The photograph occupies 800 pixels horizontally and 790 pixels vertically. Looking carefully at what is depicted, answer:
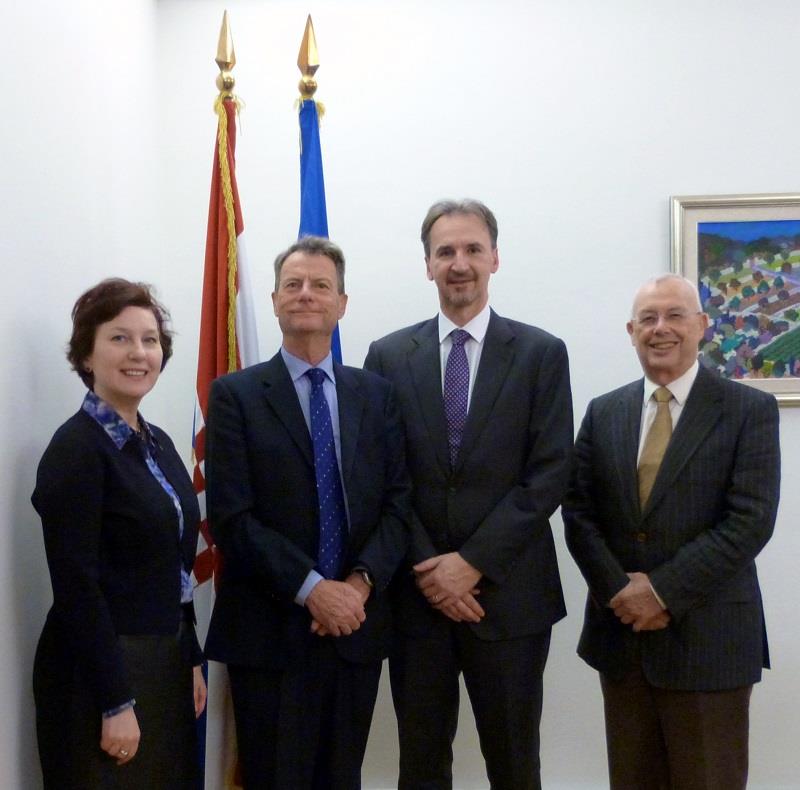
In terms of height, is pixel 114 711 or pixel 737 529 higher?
pixel 737 529

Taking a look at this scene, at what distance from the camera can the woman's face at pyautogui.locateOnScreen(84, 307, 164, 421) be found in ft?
6.14

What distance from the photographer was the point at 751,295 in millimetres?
3146

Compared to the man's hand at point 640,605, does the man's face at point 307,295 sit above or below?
above

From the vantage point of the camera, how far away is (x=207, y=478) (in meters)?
2.09

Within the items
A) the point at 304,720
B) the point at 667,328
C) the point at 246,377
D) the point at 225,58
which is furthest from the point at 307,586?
the point at 225,58

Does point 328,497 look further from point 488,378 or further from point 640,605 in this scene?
point 640,605

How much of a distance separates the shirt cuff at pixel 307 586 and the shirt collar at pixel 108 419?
49cm

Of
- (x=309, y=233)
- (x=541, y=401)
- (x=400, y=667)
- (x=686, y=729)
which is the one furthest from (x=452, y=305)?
(x=686, y=729)

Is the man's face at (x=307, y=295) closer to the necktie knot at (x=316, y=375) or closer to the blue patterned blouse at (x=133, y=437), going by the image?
the necktie knot at (x=316, y=375)

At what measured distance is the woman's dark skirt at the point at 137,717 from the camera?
1.73 meters

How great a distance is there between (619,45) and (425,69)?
0.70 m

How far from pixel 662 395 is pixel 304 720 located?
3.94 ft

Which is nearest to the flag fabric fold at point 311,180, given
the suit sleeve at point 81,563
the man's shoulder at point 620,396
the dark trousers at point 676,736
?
the man's shoulder at point 620,396

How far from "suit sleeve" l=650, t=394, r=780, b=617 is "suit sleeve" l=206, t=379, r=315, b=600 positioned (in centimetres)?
88
